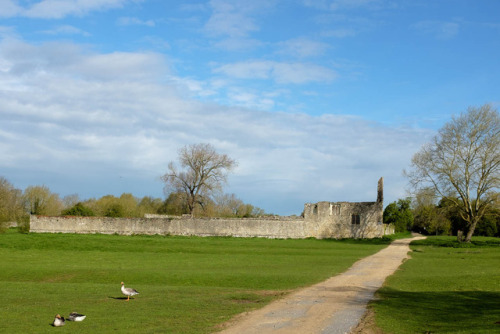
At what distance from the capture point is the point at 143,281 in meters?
23.8

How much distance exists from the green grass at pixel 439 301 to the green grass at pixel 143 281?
3976mm

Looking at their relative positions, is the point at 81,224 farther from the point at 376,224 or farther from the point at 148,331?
the point at 148,331

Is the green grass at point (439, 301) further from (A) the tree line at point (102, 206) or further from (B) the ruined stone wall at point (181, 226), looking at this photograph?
(A) the tree line at point (102, 206)

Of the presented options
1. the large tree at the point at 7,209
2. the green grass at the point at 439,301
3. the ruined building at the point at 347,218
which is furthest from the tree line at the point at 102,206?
the green grass at the point at 439,301

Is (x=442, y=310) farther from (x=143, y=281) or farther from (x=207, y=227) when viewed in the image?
(x=207, y=227)

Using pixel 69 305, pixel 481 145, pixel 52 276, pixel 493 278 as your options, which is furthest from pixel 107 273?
pixel 481 145

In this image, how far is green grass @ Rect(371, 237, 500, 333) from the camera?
1298 centimetres

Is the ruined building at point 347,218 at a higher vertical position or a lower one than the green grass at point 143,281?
higher

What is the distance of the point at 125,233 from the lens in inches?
2318

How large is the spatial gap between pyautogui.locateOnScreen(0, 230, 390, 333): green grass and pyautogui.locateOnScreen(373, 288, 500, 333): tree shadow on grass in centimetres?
426

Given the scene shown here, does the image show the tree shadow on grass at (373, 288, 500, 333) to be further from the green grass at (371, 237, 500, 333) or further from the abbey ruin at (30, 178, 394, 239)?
the abbey ruin at (30, 178, 394, 239)

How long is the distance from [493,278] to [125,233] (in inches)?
1731

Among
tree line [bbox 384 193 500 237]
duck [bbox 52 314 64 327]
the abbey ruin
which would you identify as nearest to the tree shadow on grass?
duck [bbox 52 314 64 327]

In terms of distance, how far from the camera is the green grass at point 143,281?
13.5 meters
